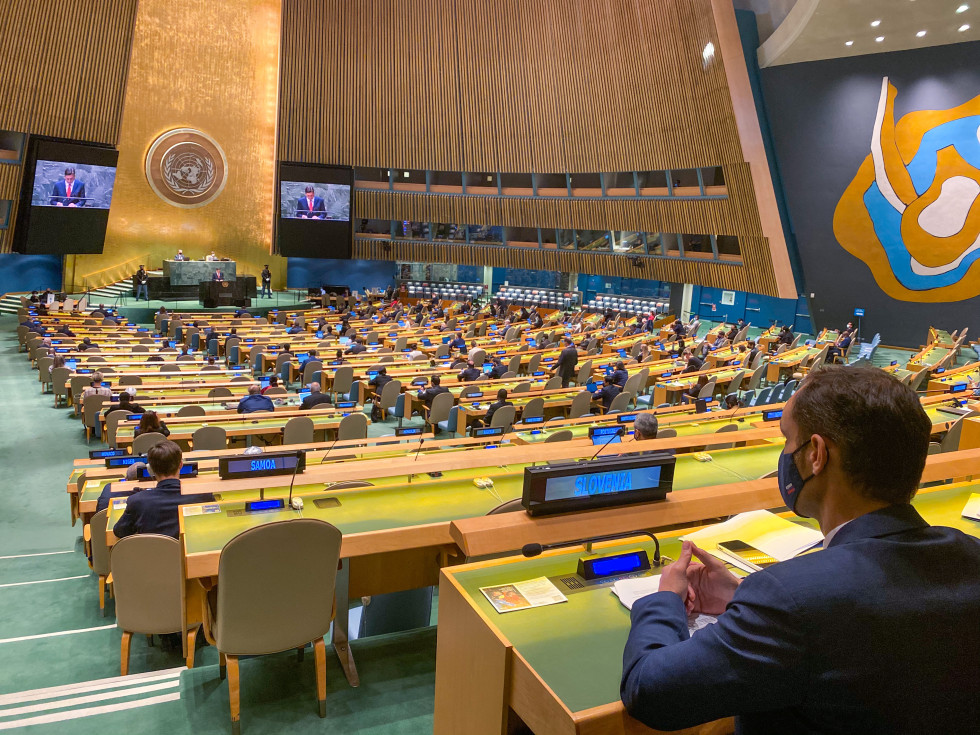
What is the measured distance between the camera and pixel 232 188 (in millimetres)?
28875

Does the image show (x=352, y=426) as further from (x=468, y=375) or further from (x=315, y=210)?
(x=315, y=210)

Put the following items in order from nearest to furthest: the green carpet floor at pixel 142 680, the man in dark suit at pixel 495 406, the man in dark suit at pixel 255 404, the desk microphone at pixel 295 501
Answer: the green carpet floor at pixel 142 680 < the desk microphone at pixel 295 501 < the man in dark suit at pixel 255 404 < the man in dark suit at pixel 495 406

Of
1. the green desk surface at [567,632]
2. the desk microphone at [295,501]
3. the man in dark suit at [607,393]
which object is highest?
the green desk surface at [567,632]

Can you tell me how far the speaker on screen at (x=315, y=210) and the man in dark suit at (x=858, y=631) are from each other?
90.3ft

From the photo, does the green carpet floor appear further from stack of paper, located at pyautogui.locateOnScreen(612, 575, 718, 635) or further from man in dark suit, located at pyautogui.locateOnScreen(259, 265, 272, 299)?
man in dark suit, located at pyautogui.locateOnScreen(259, 265, 272, 299)

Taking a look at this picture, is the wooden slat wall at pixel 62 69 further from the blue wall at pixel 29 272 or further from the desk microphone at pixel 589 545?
the desk microphone at pixel 589 545

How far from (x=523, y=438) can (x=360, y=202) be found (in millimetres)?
23979

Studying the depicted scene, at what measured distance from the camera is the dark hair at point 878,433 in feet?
4.39

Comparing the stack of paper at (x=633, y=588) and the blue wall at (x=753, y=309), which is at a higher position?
the blue wall at (x=753, y=309)

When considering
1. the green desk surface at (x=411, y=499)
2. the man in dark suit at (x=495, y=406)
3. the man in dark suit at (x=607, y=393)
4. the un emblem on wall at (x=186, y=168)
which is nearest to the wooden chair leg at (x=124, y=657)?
the green desk surface at (x=411, y=499)

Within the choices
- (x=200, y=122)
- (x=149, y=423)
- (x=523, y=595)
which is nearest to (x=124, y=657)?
(x=523, y=595)

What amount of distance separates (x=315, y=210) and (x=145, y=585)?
2521 centimetres

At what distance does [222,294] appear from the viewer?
25094 mm

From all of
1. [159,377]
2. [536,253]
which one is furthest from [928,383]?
[536,253]
